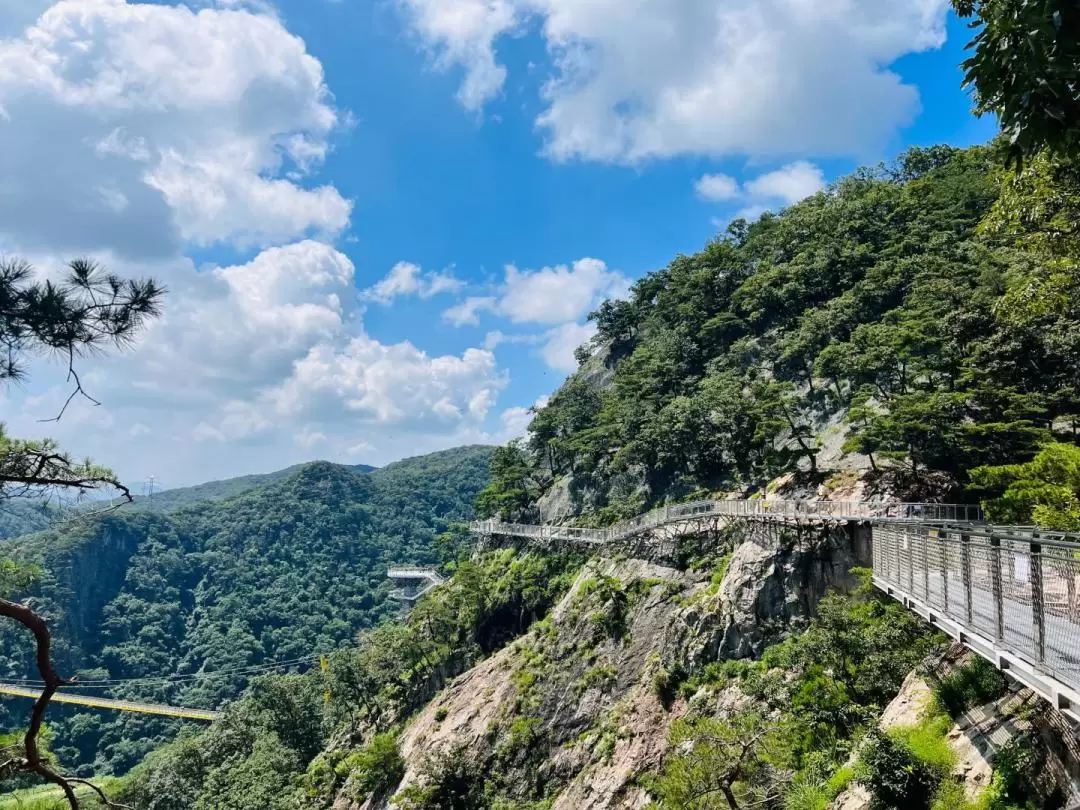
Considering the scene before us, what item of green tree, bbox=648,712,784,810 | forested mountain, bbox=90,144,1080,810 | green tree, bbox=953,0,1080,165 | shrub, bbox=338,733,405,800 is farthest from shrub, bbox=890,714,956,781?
shrub, bbox=338,733,405,800

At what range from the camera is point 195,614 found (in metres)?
120

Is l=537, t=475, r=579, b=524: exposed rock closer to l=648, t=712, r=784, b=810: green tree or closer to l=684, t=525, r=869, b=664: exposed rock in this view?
l=684, t=525, r=869, b=664: exposed rock

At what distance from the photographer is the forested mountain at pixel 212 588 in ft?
304

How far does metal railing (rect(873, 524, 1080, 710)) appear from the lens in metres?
6.07

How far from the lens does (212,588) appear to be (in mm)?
125062

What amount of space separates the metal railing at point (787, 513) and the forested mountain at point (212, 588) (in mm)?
78240

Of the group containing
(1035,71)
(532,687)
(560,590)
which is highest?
(1035,71)

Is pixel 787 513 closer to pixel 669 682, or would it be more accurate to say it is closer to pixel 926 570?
pixel 669 682

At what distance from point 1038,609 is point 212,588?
141681 millimetres

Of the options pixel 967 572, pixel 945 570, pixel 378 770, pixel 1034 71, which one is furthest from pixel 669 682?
pixel 1034 71

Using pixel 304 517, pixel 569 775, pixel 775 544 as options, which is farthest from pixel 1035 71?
pixel 304 517

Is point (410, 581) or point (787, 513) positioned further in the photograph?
point (410, 581)

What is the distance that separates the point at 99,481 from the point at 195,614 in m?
135

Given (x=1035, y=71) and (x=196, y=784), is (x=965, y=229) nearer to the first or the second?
(x=1035, y=71)
